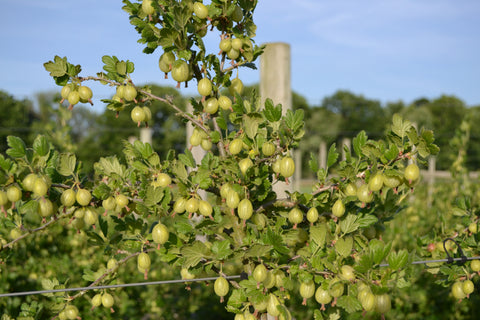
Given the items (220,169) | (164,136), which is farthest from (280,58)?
(164,136)

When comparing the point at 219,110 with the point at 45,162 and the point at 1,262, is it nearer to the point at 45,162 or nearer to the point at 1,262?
the point at 45,162

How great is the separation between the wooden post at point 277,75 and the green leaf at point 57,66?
160cm

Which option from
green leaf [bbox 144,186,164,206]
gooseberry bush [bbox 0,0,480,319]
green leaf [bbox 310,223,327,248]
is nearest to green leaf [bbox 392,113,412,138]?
gooseberry bush [bbox 0,0,480,319]

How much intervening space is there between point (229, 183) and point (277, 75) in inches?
63.8

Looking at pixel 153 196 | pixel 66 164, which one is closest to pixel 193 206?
pixel 153 196

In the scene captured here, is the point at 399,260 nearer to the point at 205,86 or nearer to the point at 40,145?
the point at 205,86

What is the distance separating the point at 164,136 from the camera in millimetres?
29250

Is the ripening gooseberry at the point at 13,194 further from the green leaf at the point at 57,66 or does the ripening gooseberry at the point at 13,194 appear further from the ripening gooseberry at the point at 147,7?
the ripening gooseberry at the point at 147,7

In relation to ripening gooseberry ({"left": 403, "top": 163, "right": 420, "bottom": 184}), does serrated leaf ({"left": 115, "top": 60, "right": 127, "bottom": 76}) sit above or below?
above

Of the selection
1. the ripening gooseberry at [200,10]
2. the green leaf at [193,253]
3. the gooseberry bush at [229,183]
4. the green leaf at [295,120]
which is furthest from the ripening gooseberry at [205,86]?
the green leaf at [193,253]

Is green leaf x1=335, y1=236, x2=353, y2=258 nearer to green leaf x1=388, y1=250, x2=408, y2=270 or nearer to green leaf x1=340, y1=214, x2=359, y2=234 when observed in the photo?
green leaf x1=340, y1=214, x2=359, y2=234

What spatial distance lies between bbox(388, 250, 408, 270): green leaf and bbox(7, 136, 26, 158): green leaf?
120 centimetres

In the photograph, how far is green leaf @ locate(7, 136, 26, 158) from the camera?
1.37m

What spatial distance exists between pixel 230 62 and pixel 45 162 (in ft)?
2.52
